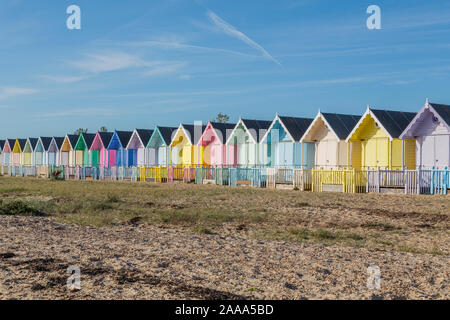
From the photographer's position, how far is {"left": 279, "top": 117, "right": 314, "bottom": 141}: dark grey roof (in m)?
31.0

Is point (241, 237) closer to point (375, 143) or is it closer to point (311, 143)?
point (375, 143)

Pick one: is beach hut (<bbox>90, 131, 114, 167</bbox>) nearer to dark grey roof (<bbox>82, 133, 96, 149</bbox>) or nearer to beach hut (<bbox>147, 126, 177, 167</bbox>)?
dark grey roof (<bbox>82, 133, 96, 149</bbox>)

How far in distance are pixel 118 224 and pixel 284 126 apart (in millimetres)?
20315

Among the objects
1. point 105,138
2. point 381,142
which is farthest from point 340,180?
point 105,138

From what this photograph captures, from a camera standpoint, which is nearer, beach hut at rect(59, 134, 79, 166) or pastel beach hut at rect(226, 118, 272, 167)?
pastel beach hut at rect(226, 118, 272, 167)

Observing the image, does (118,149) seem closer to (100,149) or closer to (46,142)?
(100,149)

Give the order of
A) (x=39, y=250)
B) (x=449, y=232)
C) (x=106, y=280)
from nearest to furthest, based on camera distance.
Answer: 1. (x=106, y=280)
2. (x=39, y=250)
3. (x=449, y=232)

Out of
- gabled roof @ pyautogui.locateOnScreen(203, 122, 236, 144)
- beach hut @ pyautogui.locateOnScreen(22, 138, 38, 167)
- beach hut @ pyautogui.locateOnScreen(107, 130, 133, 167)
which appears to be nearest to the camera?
gabled roof @ pyautogui.locateOnScreen(203, 122, 236, 144)

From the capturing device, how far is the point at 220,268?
7.12 metres

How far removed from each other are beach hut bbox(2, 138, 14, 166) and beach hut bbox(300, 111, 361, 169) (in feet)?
163

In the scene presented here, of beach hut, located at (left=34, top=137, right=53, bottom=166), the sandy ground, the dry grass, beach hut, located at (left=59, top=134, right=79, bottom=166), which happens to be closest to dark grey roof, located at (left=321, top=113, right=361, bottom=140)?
the dry grass

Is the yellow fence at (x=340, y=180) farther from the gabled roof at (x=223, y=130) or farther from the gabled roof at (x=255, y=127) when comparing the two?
the gabled roof at (x=223, y=130)

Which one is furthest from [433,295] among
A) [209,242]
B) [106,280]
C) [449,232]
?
[449,232]
